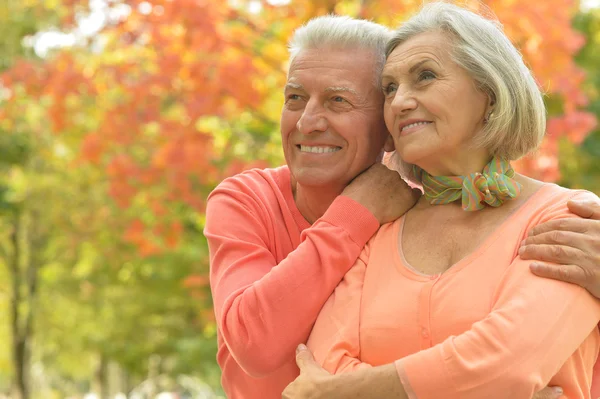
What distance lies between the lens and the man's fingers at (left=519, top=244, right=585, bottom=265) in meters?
2.39

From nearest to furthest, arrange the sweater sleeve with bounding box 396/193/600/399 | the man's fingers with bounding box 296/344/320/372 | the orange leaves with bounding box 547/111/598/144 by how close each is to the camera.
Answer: the sweater sleeve with bounding box 396/193/600/399
the man's fingers with bounding box 296/344/320/372
the orange leaves with bounding box 547/111/598/144

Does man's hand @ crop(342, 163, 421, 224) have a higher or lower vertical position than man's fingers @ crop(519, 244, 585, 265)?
higher

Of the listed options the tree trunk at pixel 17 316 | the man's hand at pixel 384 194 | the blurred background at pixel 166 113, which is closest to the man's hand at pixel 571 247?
the man's hand at pixel 384 194

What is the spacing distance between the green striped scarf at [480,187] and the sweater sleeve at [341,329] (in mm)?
337

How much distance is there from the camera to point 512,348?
2.29 meters

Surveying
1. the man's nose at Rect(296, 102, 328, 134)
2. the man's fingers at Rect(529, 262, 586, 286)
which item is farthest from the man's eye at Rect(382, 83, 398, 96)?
the man's fingers at Rect(529, 262, 586, 286)

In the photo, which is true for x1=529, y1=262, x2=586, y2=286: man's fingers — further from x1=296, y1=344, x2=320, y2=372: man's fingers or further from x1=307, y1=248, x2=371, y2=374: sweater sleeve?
x1=296, y1=344, x2=320, y2=372: man's fingers

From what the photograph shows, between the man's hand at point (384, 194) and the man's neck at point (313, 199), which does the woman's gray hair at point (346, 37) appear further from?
the man's neck at point (313, 199)

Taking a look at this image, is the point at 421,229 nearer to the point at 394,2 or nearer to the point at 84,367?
the point at 394,2

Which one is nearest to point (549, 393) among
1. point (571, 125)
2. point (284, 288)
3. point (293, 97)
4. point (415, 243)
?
point (415, 243)

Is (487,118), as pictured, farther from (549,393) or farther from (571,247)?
(549,393)

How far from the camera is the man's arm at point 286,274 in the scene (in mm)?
2662

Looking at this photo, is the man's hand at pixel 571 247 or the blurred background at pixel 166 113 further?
the blurred background at pixel 166 113

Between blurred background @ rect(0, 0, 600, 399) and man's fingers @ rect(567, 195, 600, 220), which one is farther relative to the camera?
blurred background @ rect(0, 0, 600, 399)
